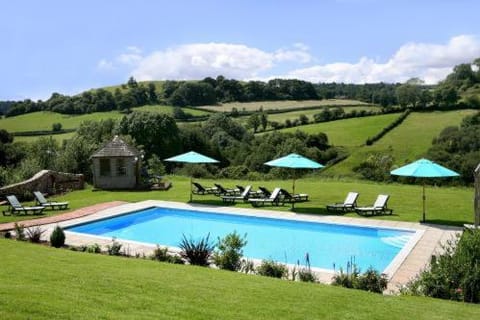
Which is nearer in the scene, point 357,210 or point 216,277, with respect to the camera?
point 216,277

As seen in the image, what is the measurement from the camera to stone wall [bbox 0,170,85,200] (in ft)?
68.7

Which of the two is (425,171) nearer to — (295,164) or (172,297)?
(295,164)

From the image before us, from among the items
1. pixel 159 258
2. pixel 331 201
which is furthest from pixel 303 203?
pixel 159 258

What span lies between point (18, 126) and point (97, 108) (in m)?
10.4

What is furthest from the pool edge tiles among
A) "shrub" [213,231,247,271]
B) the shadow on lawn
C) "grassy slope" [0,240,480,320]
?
"grassy slope" [0,240,480,320]

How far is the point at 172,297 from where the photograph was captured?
6316mm

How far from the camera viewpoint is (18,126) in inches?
2311

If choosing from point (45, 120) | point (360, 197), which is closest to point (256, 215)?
point (360, 197)

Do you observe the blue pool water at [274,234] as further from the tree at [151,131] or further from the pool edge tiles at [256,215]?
the tree at [151,131]

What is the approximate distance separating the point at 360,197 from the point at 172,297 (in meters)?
15.4

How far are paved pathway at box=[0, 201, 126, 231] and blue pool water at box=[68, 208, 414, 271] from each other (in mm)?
1052

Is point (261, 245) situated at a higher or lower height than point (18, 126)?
lower

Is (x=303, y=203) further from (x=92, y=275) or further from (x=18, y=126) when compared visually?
(x=18, y=126)

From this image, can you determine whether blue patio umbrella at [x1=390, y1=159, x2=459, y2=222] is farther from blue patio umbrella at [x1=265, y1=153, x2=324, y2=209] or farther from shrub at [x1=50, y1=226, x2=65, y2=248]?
shrub at [x1=50, y1=226, x2=65, y2=248]
